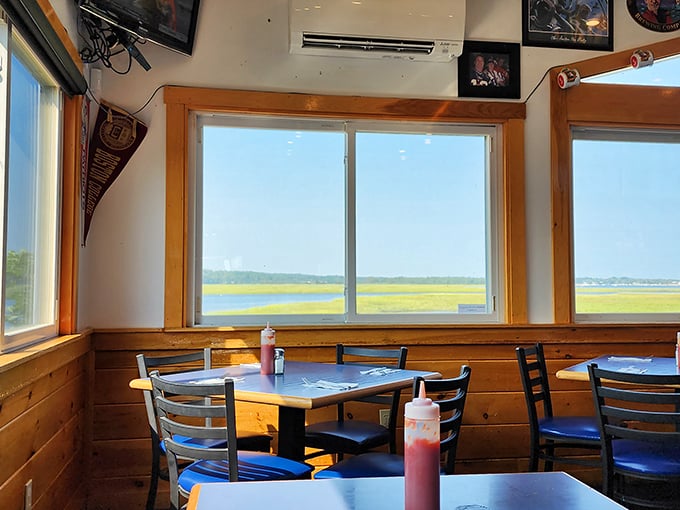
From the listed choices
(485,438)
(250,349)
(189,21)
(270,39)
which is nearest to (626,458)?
(485,438)

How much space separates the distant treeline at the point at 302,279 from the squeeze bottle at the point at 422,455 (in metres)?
2.48

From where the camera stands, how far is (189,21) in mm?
3252

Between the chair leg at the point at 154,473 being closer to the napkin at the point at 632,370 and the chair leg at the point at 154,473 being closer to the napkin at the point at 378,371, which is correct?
the napkin at the point at 378,371

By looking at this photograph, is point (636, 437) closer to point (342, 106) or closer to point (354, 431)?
point (354, 431)

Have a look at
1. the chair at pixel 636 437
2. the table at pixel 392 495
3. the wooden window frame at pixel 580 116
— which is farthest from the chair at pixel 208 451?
the wooden window frame at pixel 580 116

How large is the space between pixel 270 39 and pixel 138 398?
2014 mm

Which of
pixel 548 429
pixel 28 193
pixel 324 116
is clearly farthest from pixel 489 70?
pixel 28 193

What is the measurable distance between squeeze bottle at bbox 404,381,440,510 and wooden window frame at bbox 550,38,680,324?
8.98 ft

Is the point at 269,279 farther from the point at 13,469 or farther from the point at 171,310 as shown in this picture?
the point at 13,469

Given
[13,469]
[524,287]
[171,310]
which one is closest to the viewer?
[13,469]

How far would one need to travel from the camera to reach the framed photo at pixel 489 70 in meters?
3.51

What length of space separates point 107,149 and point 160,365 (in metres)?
1.16

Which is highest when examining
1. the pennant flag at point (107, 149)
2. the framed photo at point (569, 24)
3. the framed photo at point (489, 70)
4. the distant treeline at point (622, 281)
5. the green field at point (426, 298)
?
the framed photo at point (569, 24)

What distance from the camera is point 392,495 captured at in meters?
1.14
